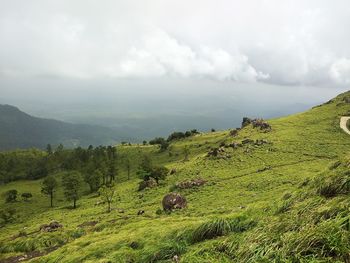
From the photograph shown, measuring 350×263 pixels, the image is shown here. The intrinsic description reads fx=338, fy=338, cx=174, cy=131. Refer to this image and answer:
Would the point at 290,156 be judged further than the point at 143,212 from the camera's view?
Yes

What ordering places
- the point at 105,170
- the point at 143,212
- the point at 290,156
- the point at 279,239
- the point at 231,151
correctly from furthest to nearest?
the point at 105,170, the point at 231,151, the point at 290,156, the point at 143,212, the point at 279,239

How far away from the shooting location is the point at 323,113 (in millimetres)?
132125

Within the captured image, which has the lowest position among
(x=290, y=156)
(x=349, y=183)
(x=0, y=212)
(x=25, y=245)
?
(x=0, y=212)

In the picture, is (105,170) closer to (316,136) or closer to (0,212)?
(0,212)

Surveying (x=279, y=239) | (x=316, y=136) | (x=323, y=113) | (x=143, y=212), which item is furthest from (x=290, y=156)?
(x=279, y=239)

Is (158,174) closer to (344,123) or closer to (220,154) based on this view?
(220,154)

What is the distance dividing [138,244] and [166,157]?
137 meters

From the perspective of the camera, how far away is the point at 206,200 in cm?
5738

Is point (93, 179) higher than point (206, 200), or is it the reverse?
point (206, 200)

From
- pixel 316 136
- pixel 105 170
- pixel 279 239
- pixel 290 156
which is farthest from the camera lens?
pixel 105 170

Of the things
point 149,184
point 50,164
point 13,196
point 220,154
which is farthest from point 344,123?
point 50,164

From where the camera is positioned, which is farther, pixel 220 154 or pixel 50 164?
pixel 50 164

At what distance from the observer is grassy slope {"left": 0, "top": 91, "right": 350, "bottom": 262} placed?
21062mm

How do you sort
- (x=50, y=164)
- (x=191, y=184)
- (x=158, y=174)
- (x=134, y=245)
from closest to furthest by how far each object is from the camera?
1. (x=134, y=245)
2. (x=191, y=184)
3. (x=158, y=174)
4. (x=50, y=164)
